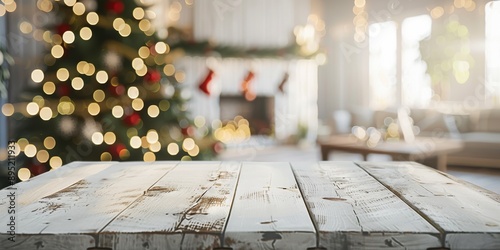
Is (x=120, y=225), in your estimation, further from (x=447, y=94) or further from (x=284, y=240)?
(x=447, y=94)

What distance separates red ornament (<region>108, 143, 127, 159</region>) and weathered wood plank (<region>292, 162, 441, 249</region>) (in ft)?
6.92

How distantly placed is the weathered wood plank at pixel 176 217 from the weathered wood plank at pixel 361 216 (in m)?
0.17

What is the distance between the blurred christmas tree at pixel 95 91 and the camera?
3135 millimetres

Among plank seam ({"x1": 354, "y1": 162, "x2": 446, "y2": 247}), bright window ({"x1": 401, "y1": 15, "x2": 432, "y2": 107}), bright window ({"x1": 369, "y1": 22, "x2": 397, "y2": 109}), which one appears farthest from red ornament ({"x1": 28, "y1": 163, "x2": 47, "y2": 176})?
bright window ({"x1": 369, "y1": 22, "x2": 397, "y2": 109})

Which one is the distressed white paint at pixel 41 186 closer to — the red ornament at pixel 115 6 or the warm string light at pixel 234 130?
the red ornament at pixel 115 6

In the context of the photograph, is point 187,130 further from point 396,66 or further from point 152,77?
point 396,66

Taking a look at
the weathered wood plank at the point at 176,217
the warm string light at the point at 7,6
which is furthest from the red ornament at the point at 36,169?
the weathered wood plank at the point at 176,217

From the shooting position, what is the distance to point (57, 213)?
0.86 metres

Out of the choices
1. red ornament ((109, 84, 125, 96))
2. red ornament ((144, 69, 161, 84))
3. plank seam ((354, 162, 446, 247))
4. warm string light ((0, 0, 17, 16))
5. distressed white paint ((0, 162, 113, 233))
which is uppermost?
warm string light ((0, 0, 17, 16))

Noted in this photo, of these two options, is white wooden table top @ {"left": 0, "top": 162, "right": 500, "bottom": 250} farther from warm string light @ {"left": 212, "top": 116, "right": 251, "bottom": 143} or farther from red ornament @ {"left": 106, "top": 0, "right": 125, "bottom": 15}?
warm string light @ {"left": 212, "top": 116, "right": 251, "bottom": 143}

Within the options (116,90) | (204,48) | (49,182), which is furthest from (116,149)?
(49,182)

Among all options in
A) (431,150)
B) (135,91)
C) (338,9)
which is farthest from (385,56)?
(135,91)

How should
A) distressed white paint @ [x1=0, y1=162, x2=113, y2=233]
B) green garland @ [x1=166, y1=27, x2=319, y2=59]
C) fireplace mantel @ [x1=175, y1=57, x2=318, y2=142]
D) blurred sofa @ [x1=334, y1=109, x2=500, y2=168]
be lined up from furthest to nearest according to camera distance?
fireplace mantel @ [x1=175, y1=57, x2=318, y2=142], blurred sofa @ [x1=334, y1=109, x2=500, y2=168], green garland @ [x1=166, y1=27, x2=319, y2=59], distressed white paint @ [x1=0, y1=162, x2=113, y2=233]

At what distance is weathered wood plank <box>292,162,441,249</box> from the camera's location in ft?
2.37
